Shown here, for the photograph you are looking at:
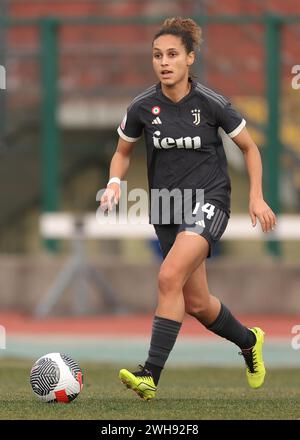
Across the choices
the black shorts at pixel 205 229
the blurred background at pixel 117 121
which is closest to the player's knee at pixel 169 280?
the black shorts at pixel 205 229

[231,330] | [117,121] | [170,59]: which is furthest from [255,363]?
[117,121]

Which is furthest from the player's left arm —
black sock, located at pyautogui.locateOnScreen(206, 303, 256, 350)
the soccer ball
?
the soccer ball

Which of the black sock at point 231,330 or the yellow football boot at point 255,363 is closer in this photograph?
the black sock at point 231,330

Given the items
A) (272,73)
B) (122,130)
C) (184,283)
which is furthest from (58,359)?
(272,73)

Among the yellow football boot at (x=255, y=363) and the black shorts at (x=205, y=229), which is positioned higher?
the black shorts at (x=205, y=229)

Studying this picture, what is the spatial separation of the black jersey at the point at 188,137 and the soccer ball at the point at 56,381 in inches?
50.3

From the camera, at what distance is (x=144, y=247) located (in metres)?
22.1

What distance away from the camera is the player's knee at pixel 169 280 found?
8336 mm

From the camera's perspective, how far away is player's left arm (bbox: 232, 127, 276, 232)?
840cm

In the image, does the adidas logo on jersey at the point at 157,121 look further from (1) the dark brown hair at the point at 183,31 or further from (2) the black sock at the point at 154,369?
(2) the black sock at the point at 154,369

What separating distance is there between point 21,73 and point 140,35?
1.74 m

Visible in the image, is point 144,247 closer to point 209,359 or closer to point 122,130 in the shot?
point 209,359

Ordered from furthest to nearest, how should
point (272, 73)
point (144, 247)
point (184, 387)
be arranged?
point (144, 247), point (272, 73), point (184, 387)

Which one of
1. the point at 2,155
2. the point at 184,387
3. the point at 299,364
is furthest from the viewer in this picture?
the point at 2,155
